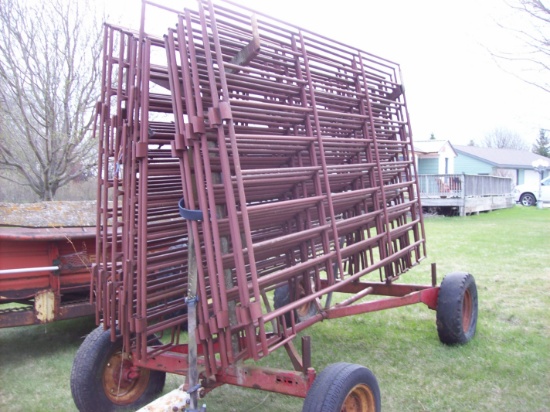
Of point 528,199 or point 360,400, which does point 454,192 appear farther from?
point 360,400

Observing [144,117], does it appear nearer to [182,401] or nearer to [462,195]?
[182,401]

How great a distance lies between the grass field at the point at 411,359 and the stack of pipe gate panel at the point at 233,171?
1.06 metres

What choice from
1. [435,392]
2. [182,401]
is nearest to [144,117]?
[182,401]

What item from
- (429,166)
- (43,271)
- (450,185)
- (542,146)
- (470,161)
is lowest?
(450,185)

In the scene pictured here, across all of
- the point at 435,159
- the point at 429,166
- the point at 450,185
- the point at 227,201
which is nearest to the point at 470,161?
the point at 435,159

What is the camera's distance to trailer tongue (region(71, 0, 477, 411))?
293 centimetres

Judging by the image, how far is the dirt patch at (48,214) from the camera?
18.4 feet

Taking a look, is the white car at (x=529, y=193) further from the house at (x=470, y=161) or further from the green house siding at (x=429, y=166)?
the green house siding at (x=429, y=166)

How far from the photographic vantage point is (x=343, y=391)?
2967 mm

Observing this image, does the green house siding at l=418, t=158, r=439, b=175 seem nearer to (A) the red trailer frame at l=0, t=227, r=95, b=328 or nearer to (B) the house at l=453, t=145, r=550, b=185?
(B) the house at l=453, t=145, r=550, b=185

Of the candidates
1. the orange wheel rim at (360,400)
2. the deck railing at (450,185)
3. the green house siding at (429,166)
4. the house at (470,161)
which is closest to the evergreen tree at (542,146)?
the house at (470,161)

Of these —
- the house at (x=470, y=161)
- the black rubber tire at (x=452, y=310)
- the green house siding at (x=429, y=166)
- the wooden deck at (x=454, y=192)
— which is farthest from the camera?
the green house siding at (x=429, y=166)

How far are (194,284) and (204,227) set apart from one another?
38cm

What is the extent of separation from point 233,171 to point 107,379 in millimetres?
1946
